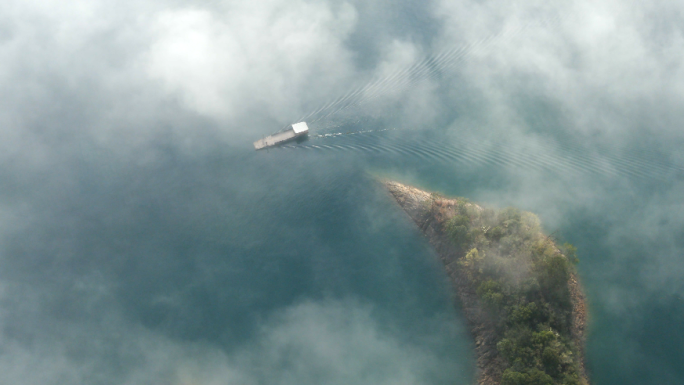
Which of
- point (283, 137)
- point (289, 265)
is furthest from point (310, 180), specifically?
point (289, 265)

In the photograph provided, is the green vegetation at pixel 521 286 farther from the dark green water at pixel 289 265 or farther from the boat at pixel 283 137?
the boat at pixel 283 137

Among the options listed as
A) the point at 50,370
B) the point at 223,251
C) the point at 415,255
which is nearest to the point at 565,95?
the point at 415,255

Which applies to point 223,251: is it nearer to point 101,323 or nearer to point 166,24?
point 101,323

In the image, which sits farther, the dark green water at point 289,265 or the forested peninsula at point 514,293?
the dark green water at point 289,265

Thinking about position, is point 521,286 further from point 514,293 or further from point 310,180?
point 310,180

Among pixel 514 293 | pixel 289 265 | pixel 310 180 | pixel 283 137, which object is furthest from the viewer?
pixel 283 137

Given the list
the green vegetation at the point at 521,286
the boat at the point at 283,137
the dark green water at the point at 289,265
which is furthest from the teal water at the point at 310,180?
the green vegetation at the point at 521,286

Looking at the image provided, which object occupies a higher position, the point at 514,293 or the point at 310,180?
the point at 310,180
